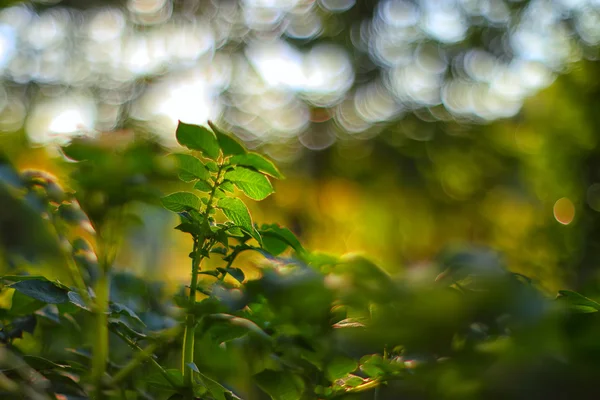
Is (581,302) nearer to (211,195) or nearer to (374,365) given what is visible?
(374,365)

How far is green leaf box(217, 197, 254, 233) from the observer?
54cm

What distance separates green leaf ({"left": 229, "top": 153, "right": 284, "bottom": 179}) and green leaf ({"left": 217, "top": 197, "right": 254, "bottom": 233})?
4 cm

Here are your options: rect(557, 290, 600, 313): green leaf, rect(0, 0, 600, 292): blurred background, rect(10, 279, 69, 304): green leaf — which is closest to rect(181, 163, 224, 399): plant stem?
rect(10, 279, 69, 304): green leaf

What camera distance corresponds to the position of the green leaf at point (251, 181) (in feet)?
1.83

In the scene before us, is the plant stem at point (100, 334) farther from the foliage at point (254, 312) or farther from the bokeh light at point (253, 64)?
the bokeh light at point (253, 64)

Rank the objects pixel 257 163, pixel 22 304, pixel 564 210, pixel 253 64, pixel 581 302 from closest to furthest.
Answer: pixel 581 302
pixel 257 163
pixel 22 304
pixel 564 210
pixel 253 64

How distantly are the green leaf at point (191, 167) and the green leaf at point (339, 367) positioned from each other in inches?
8.3

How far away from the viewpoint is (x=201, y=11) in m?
11.2

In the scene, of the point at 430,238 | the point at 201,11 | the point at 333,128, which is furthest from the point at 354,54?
the point at 430,238

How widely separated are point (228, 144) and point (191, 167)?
0.07 meters

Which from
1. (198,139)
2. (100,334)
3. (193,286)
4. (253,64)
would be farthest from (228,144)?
(253,64)

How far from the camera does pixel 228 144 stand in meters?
0.51

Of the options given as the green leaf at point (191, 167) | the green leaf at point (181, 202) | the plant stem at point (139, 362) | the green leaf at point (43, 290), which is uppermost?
the green leaf at point (191, 167)

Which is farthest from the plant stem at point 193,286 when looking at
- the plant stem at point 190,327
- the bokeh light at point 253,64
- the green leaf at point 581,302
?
the bokeh light at point 253,64
